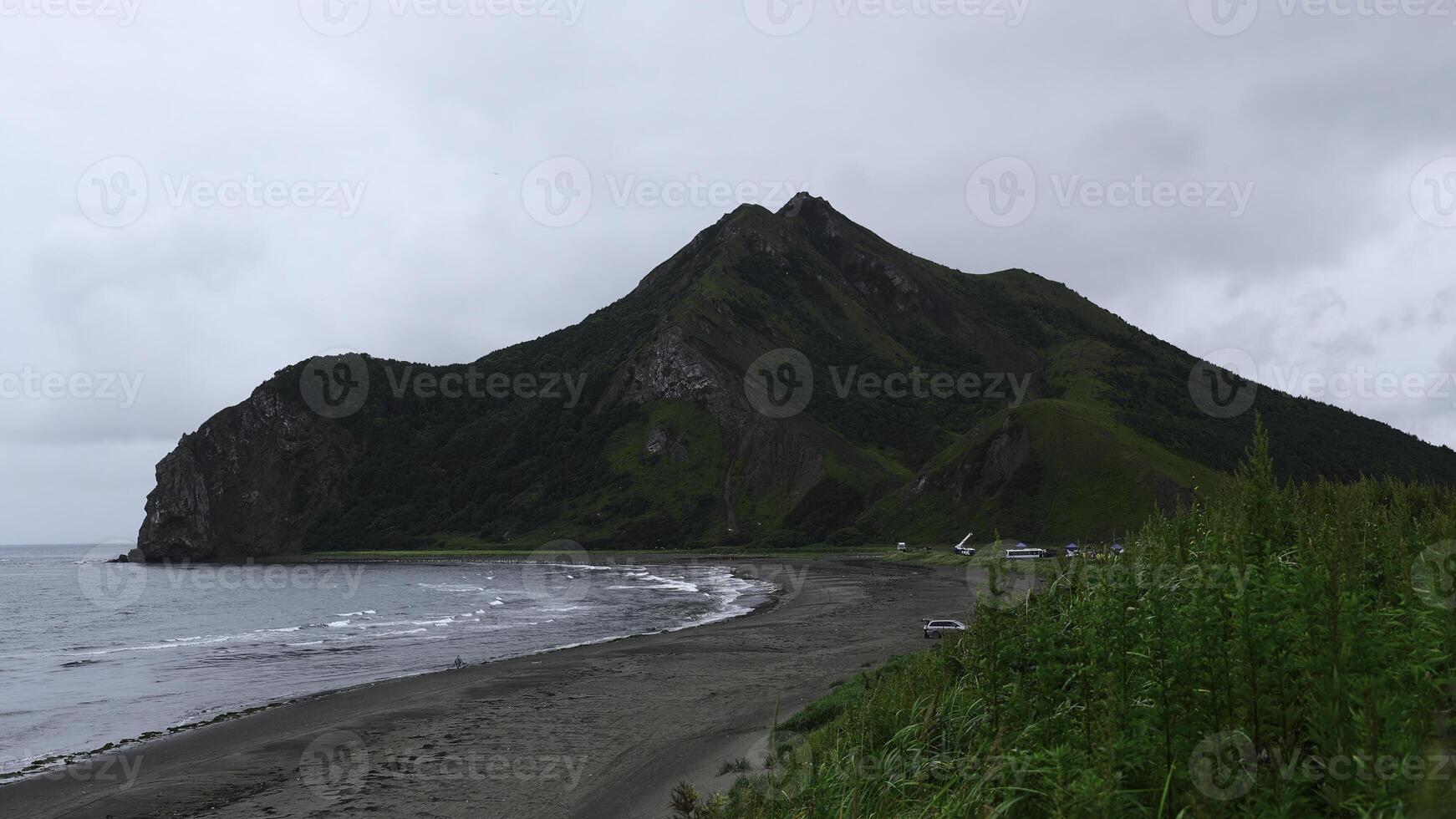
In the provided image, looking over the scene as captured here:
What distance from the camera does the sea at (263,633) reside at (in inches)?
1232

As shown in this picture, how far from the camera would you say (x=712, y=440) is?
18062 cm

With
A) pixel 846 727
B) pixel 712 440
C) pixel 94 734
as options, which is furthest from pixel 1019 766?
pixel 712 440

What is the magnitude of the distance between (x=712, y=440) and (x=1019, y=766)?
572 ft
